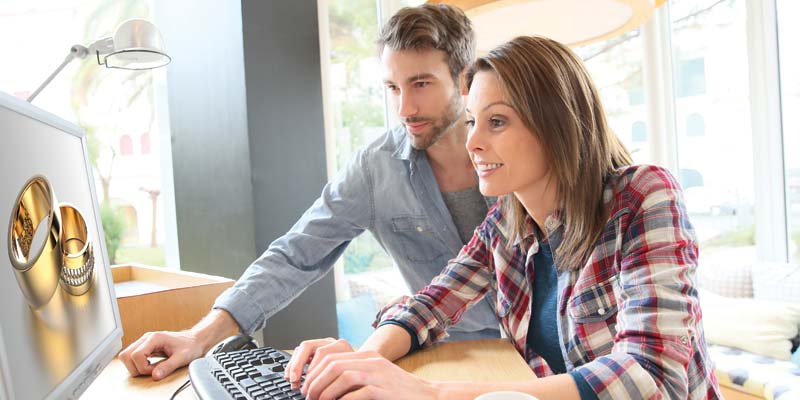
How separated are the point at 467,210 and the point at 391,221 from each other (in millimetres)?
214

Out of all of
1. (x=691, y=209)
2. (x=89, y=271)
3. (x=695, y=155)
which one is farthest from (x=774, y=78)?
(x=89, y=271)

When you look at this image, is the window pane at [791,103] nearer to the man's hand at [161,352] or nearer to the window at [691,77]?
the window at [691,77]

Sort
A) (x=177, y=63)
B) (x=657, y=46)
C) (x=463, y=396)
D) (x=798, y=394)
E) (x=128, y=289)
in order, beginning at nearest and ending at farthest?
(x=463, y=396), (x=128, y=289), (x=798, y=394), (x=177, y=63), (x=657, y=46)

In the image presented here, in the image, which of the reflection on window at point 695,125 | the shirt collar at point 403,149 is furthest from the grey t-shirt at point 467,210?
the reflection on window at point 695,125

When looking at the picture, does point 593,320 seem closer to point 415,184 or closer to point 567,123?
point 567,123

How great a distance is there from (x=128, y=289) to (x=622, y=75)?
3.34 metres

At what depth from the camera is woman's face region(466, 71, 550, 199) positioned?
113cm

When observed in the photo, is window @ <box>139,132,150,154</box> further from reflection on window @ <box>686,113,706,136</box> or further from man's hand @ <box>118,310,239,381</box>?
reflection on window @ <box>686,113,706,136</box>

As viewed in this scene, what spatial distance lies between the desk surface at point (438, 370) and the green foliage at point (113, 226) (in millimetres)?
2074

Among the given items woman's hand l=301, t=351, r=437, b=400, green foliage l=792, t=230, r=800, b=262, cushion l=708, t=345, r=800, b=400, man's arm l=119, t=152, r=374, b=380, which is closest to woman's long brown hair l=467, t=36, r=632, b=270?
woman's hand l=301, t=351, r=437, b=400

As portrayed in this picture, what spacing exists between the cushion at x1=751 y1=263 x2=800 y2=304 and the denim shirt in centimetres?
208

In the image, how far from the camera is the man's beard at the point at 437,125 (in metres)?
1.63

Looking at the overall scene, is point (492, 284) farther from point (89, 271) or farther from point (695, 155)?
point (695, 155)

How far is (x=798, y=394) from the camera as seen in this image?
2221 mm
